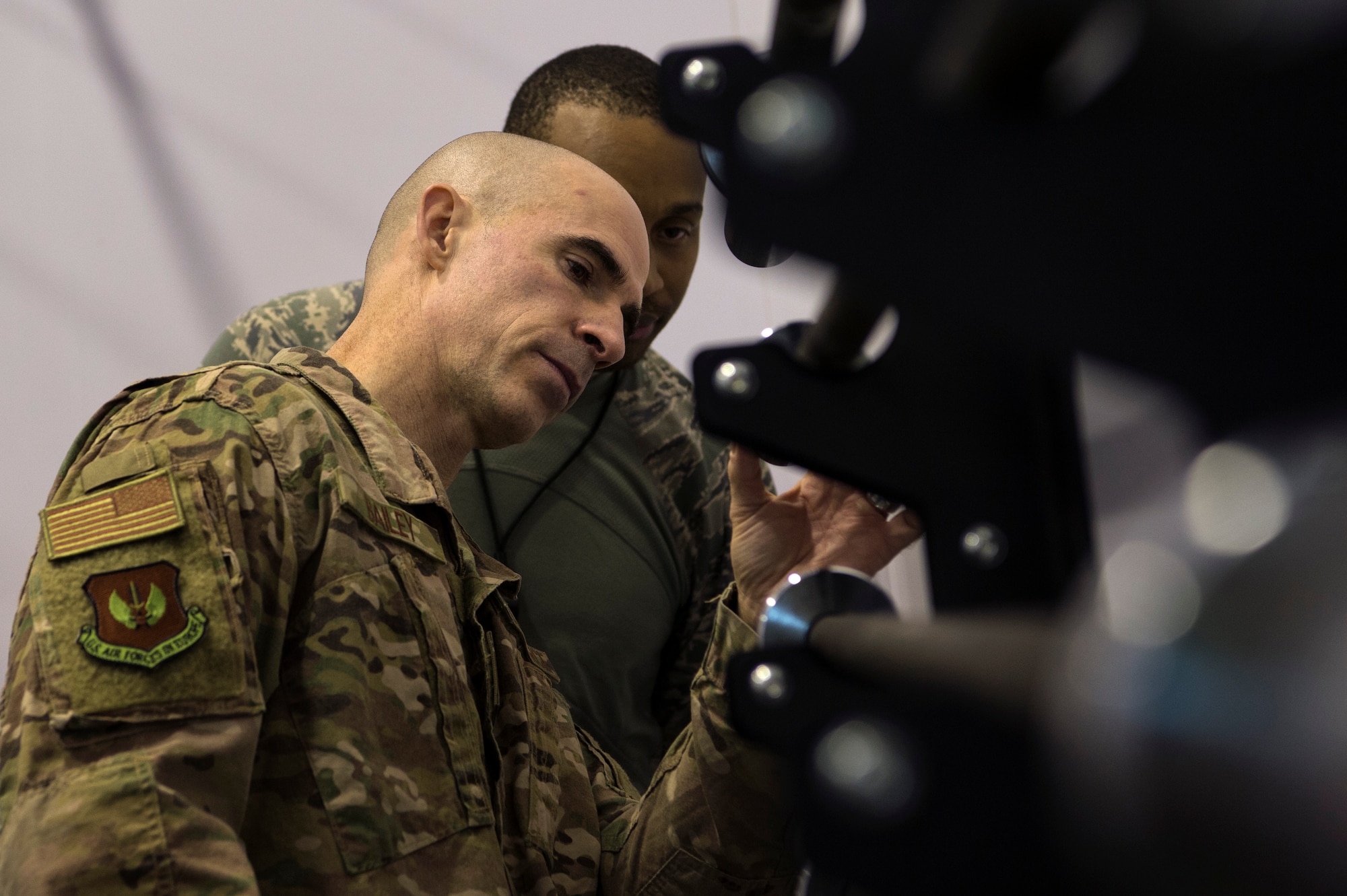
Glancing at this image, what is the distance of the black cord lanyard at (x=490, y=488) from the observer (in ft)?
4.66

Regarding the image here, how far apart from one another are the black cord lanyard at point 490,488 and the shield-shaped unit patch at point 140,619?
2.09 ft

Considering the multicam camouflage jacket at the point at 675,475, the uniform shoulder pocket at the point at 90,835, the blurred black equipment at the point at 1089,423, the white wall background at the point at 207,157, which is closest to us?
the blurred black equipment at the point at 1089,423

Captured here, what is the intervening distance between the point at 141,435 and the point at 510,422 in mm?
385

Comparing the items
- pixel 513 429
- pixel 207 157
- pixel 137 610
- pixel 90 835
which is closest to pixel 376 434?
pixel 513 429

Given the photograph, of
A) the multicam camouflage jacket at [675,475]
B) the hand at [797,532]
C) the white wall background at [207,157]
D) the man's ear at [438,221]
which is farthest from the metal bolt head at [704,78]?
the white wall background at [207,157]

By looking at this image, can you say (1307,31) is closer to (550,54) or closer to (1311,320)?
(1311,320)

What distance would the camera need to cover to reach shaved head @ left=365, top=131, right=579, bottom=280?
1.25 m

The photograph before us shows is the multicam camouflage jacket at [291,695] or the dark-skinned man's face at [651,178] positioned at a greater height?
the dark-skinned man's face at [651,178]

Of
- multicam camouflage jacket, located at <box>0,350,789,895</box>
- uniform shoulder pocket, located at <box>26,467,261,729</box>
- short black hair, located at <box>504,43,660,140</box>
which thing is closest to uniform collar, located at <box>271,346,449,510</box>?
multicam camouflage jacket, located at <box>0,350,789,895</box>

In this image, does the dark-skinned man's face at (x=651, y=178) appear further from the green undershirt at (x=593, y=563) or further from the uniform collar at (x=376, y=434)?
the uniform collar at (x=376, y=434)

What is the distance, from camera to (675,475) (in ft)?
5.15

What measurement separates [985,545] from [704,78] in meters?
0.13

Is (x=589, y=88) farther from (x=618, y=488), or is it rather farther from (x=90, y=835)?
(x=90, y=835)

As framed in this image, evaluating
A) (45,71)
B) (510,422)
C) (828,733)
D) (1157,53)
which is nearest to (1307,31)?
(1157,53)
